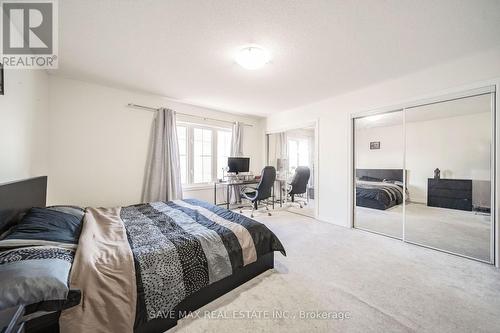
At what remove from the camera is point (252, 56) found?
2.06 metres

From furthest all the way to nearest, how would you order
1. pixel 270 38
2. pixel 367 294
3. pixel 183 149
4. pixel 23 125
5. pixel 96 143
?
pixel 183 149 < pixel 96 143 < pixel 23 125 < pixel 270 38 < pixel 367 294

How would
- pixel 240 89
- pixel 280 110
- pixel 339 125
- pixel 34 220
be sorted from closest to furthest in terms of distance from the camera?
pixel 34 220
pixel 240 89
pixel 339 125
pixel 280 110

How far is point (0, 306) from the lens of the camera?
79cm

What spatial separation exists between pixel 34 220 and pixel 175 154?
2266 mm

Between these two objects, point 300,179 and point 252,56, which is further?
point 300,179

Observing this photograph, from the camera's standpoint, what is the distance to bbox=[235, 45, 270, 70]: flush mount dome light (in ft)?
6.64

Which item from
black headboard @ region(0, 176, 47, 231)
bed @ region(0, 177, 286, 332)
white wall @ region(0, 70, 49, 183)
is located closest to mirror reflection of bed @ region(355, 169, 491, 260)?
bed @ region(0, 177, 286, 332)

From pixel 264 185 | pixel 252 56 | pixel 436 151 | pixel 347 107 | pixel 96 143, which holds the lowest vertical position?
pixel 264 185

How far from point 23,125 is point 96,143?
3.29 feet

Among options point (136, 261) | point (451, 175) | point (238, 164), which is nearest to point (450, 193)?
point (451, 175)

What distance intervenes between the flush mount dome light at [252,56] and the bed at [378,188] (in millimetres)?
2552

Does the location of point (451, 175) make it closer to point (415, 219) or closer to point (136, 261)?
point (415, 219)

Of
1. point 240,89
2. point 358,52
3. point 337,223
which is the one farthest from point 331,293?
point 240,89

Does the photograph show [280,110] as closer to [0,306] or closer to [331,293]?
[331,293]
